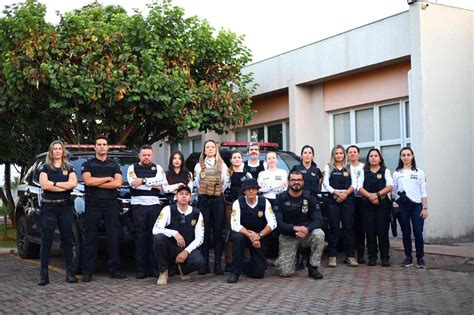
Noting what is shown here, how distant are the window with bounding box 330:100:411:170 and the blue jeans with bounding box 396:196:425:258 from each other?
4455 millimetres

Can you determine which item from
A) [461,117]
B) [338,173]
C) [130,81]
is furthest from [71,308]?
[461,117]

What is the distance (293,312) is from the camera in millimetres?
6422

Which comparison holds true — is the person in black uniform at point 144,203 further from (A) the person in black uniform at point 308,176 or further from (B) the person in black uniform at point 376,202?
(B) the person in black uniform at point 376,202

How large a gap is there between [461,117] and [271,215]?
244 inches

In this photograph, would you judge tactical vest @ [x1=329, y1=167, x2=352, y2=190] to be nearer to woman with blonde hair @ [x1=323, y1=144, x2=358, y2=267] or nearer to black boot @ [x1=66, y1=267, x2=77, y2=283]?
woman with blonde hair @ [x1=323, y1=144, x2=358, y2=267]

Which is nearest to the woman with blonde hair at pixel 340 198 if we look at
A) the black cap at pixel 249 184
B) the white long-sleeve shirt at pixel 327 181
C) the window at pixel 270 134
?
the white long-sleeve shirt at pixel 327 181

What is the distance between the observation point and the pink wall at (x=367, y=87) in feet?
44.8

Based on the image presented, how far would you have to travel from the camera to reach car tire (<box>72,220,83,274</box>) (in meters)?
8.82

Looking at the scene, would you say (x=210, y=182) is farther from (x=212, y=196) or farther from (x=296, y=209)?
(x=296, y=209)

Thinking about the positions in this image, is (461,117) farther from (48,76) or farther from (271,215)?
(48,76)

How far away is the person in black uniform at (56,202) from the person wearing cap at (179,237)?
1239mm

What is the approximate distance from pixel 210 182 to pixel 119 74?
15.9ft

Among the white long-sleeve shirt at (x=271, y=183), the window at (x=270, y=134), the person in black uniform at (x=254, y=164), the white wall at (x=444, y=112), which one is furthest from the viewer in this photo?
the window at (x=270, y=134)

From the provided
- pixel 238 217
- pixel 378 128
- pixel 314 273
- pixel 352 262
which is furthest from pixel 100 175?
pixel 378 128
